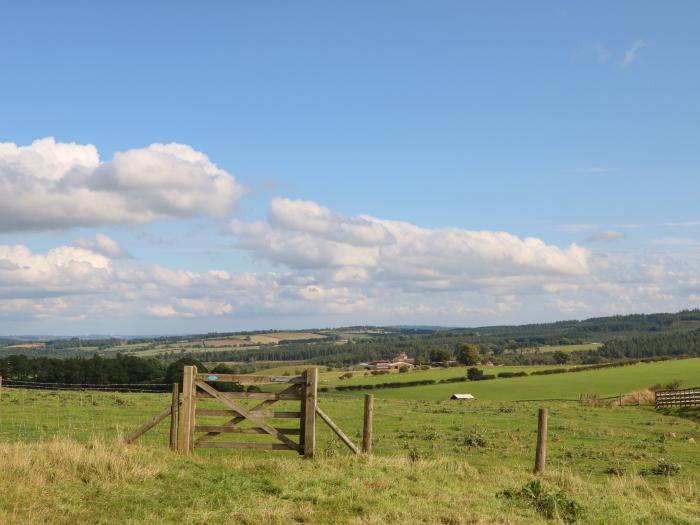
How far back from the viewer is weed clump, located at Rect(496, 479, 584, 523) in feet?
39.0

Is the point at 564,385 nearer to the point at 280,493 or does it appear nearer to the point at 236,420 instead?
the point at 236,420

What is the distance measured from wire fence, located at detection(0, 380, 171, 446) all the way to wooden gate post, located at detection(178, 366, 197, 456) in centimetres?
147

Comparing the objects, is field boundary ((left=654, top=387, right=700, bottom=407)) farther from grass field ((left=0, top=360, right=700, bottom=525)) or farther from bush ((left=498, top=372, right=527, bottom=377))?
bush ((left=498, top=372, right=527, bottom=377))

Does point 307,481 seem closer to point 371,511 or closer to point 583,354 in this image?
point 371,511

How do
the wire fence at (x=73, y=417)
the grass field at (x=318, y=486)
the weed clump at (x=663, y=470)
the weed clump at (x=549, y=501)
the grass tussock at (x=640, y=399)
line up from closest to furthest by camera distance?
the grass field at (x=318, y=486) → the weed clump at (x=549, y=501) → the weed clump at (x=663, y=470) → the wire fence at (x=73, y=417) → the grass tussock at (x=640, y=399)

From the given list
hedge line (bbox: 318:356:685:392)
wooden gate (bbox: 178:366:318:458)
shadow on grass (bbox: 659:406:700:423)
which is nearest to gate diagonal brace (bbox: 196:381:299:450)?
wooden gate (bbox: 178:366:318:458)

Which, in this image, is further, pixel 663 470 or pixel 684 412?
pixel 684 412

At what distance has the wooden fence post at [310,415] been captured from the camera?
51.4 ft

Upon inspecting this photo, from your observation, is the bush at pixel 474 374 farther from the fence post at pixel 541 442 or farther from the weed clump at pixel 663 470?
the fence post at pixel 541 442

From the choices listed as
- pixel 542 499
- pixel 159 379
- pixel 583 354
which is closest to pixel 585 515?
pixel 542 499

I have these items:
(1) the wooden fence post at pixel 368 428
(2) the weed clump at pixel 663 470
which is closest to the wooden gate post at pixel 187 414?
(1) the wooden fence post at pixel 368 428

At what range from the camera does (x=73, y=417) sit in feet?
86.8

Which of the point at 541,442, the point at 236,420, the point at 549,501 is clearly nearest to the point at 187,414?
the point at 236,420

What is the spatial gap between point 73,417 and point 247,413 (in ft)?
48.7
